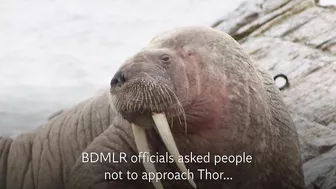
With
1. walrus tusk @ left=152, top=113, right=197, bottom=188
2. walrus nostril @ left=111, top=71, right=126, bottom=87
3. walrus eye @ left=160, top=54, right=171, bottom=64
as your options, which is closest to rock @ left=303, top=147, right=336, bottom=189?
walrus tusk @ left=152, top=113, right=197, bottom=188

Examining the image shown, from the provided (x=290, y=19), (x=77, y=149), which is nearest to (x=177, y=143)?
(x=77, y=149)

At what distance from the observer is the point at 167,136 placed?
580 centimetres

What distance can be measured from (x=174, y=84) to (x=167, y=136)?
439mm

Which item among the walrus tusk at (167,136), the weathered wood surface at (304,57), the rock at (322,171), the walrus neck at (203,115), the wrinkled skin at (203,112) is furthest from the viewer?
the weathered wood surface at (304,57)

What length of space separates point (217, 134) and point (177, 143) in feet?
0.98

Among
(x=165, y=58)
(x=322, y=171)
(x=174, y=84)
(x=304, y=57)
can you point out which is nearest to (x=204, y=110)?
(x=174, y=84)

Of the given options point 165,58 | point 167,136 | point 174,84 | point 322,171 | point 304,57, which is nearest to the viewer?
point 167,136

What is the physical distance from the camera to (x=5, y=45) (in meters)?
13.8

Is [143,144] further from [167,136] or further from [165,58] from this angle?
[165,58]

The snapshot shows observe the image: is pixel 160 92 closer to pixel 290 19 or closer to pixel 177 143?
pixel 177 143

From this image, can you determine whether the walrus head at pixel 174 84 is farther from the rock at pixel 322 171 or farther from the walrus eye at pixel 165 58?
the rock at pixel 322 171

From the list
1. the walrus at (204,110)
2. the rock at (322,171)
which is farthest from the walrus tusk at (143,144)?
the rock at (322,171)

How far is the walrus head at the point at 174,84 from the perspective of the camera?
229 inches

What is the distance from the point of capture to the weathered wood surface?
754 centimetres
